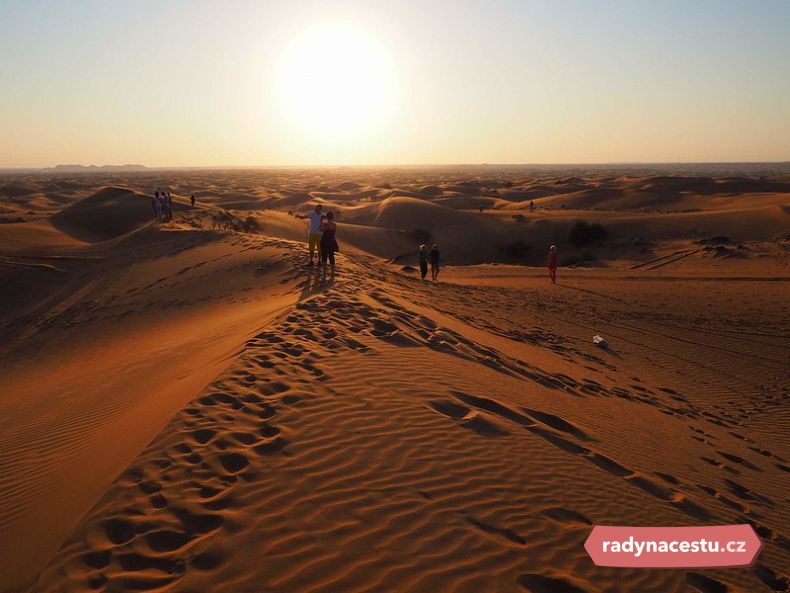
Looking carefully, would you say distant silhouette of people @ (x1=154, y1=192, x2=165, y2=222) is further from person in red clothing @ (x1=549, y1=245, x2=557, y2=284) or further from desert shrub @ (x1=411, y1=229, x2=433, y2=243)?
person in red clothing @ (x1=549, y1=245, x2=557, y2=284)

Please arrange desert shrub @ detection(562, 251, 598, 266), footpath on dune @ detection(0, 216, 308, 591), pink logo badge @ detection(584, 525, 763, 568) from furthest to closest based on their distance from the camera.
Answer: desert shrub @ detection(562, 251, 598, 266) < footpath on dune @ detection(0, 216, 308, 591) < pink logo badge @ detection(584, 525, 763, 568)

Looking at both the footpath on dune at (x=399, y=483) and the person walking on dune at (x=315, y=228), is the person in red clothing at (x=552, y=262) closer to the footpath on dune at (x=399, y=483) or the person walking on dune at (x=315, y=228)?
the person walking on dune at (x=315, y=228)

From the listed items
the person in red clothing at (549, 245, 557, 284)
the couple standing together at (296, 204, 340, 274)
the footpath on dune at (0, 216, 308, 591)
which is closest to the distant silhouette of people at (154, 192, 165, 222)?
the footpath on dune at (0, 216, 308, 591)

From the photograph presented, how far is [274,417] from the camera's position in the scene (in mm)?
5664

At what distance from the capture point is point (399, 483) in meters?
4.58

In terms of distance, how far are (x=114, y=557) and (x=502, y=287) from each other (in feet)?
59.8

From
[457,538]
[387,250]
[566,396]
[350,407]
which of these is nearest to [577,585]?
[457,538]

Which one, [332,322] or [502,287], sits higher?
[332,322]

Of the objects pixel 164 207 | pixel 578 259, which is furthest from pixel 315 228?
pixel 578 259

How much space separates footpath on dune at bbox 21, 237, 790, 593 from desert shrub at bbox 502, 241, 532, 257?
27061 mm

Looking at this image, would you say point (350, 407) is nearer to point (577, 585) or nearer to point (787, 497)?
point (577, 585)

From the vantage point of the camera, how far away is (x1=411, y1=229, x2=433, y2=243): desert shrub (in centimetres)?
3819

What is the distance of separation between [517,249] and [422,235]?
7122mm

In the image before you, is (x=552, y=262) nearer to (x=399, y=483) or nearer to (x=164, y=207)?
(x=399, y=483)
